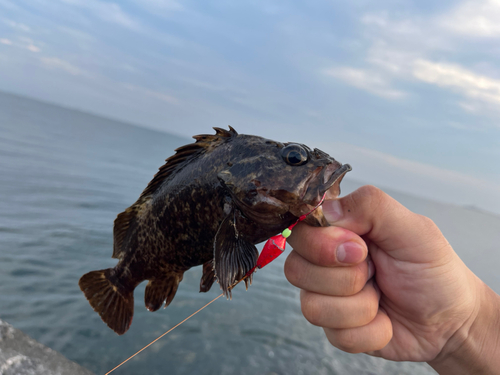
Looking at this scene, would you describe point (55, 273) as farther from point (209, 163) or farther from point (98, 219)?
point (209, 163)

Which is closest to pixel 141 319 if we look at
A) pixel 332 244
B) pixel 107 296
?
pixel 107 296

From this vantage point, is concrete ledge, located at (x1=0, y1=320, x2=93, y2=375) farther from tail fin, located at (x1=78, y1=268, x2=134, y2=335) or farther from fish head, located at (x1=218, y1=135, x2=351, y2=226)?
fish head, located at (x1=218, y1=135, x2=351, y2=226)

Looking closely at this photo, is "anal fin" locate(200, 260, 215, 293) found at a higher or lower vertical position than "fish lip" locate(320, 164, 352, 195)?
lower

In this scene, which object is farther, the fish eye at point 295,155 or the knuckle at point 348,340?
the knuckle at point 348,340

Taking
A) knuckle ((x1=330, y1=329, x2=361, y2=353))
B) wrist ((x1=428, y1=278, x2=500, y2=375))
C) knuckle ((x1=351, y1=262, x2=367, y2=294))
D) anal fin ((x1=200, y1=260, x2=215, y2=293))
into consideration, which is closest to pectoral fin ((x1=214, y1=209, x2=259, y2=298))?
anal fin ((x1=200, y1=260, x2=215, y2=293))

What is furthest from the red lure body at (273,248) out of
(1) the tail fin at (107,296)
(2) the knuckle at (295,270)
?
(1) the tail fin at (107,296)

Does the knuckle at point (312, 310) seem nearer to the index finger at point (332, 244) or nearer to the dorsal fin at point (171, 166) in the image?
the index finger at point (332, 244)
